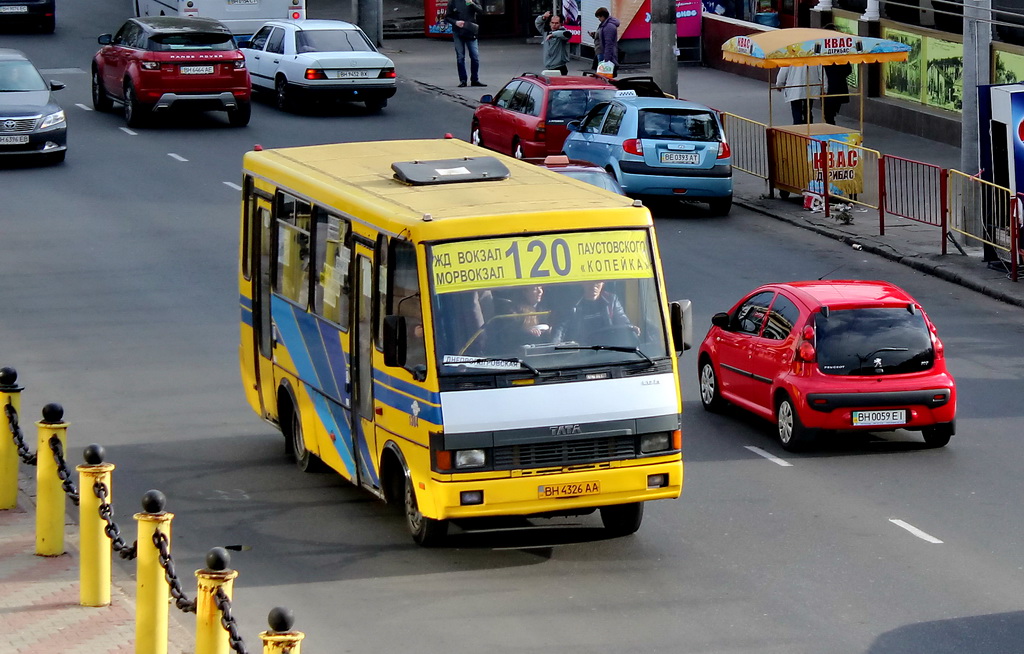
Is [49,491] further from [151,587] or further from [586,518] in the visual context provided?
[586,518]

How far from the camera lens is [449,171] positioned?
41.9ft

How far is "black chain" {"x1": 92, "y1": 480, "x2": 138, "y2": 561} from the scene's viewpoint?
1035 cm

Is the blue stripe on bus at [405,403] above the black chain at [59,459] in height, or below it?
above

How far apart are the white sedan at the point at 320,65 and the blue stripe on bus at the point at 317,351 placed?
2119 cm

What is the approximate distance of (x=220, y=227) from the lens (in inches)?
978

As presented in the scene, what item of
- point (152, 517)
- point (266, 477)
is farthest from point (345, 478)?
point (152, 517)

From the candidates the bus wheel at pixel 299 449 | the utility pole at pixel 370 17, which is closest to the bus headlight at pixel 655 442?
the bus wheel at pixel 299 449

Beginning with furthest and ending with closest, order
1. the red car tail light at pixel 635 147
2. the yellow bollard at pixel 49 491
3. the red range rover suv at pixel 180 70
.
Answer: the red range rover suv at pixel 180 70
the red car tail light at pixel 635 147
the yellow bollard at pixel 49 491

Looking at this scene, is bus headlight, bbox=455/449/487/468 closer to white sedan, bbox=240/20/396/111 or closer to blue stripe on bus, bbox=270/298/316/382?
blue stripe on bus, bbox=270/298/316/382

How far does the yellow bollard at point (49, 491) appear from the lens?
1163 cm

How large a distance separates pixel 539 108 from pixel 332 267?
51.7 ft

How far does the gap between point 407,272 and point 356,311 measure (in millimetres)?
933

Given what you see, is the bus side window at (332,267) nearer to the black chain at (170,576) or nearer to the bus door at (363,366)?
the bus door at (363,366)

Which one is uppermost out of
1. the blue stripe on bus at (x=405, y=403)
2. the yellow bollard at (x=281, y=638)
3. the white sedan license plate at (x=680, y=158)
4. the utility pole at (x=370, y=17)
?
the utility pole at (x=370, y=17)
